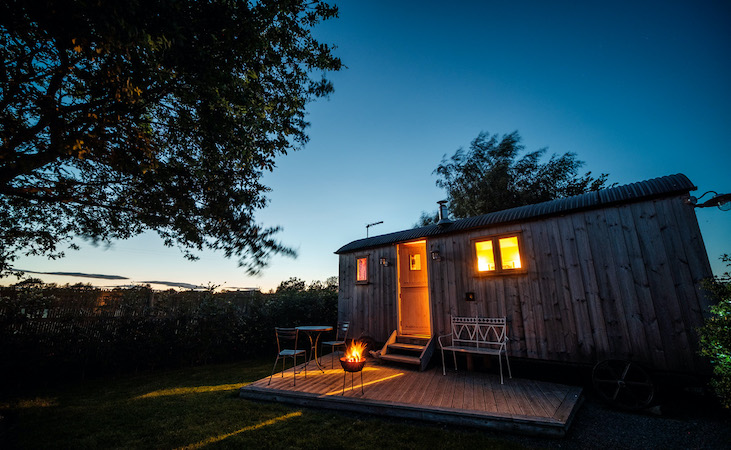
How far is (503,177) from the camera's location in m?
15.3

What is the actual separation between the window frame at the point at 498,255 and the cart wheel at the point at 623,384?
194cm

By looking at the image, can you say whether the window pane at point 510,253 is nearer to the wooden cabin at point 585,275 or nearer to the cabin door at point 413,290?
the wooden cabin at point 585,275

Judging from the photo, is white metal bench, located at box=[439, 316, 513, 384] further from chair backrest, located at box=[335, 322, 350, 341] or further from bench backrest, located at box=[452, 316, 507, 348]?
chair backrest, located at box=[335, 322, 350, 341]

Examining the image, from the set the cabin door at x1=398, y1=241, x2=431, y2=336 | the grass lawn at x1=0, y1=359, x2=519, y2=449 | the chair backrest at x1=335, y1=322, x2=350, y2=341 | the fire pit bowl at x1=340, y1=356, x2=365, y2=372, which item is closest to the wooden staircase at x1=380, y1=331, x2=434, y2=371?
the cabin door at x1=398, y1=241, x2=431, y2=336

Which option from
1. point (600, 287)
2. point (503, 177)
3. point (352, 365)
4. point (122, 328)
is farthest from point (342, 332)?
point (503, 177)

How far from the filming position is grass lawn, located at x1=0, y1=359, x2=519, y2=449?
2.97m

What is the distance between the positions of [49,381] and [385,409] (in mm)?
6882

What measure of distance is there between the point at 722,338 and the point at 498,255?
9.94ft

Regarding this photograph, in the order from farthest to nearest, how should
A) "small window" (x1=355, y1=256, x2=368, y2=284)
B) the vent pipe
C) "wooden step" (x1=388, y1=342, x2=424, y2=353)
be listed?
"small window" (x1=355, y1=256, x2=368, y2=284) → the vent pipe → "wooden step" (x1=388, y1=342, x2=424, y2=353)

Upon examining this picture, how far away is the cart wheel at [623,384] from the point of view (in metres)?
3.83

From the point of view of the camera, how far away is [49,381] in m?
5.05

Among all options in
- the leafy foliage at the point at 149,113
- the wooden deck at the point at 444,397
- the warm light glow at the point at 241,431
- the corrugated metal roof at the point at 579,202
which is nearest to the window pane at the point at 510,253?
the corrugated metal roof at the point at 579,202

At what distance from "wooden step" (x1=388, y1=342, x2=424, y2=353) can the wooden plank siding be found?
581 millimetres

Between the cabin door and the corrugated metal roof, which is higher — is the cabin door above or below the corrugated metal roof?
below
